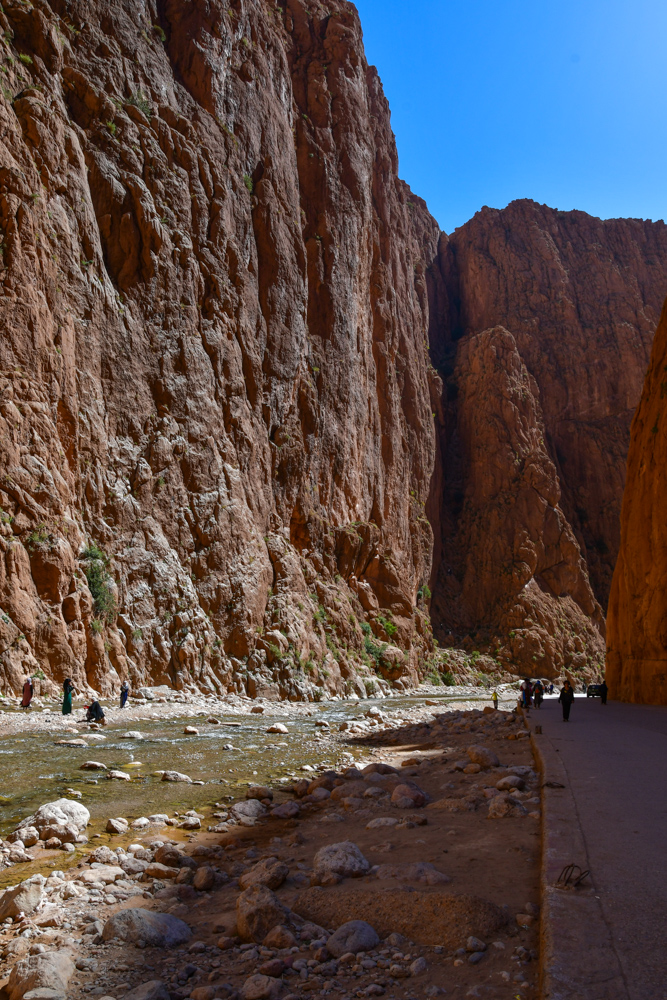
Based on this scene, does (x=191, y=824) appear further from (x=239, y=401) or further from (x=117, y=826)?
(x=239, y=401)

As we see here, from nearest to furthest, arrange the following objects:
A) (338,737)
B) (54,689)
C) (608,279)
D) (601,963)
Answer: (601,963) < (338,737) < (54,689) < (608,279)

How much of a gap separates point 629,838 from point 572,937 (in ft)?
6.60

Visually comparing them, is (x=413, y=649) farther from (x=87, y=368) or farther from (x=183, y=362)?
(x=87, y=368)

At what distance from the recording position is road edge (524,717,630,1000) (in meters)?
2.86

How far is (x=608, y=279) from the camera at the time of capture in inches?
3162

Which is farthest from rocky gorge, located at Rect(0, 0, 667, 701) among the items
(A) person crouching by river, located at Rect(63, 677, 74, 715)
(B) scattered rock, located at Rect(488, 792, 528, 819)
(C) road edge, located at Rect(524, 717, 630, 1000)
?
(C) road edge, located at Rect(524, 717, 630, 1000)

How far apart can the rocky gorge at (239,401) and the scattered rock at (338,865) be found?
1376 centimetres

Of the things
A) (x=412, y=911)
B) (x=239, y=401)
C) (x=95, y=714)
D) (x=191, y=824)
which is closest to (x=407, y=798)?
(x=191, y=824)

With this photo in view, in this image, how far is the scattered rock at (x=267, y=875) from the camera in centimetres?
541

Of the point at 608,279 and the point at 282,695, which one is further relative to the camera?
the point at 608,279

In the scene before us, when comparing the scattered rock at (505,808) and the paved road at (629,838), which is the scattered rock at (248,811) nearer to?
the scattered rock at (505,808)

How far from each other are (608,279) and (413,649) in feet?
196

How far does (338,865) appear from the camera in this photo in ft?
17.9

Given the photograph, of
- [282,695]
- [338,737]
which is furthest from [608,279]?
[338,737]
